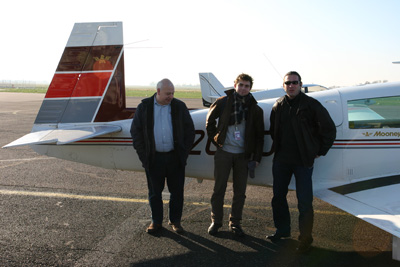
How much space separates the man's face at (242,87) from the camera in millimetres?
3729

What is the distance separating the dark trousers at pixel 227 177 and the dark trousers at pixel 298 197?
1.23 ft

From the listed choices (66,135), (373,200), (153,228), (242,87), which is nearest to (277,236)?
(373,200)

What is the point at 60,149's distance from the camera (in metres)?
4.61

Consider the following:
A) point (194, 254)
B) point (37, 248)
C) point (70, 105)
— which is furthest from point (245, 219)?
point (70, 105)

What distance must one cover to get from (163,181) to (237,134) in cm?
103

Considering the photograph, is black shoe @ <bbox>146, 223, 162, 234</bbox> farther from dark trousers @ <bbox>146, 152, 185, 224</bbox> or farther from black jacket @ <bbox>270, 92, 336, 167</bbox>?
black jacket @ <bbox>270, 92, 336, 167</bbox>

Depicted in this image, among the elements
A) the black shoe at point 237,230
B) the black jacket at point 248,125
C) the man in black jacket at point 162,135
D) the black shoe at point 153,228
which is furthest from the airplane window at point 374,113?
the black shoe at point 153,228

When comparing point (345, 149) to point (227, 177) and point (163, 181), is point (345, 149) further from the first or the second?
point (163, 181)

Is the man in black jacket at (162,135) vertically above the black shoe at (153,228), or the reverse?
the man in black jacket at (162,135)

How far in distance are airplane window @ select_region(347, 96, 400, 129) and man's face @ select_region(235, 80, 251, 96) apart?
1171 millimetres

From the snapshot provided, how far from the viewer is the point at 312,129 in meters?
3.45

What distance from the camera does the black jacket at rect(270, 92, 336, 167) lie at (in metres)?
3.38

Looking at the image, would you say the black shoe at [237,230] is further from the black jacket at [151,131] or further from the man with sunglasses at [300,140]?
the black jacket at [151,131]

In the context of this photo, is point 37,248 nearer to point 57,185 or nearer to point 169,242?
point 169,242
